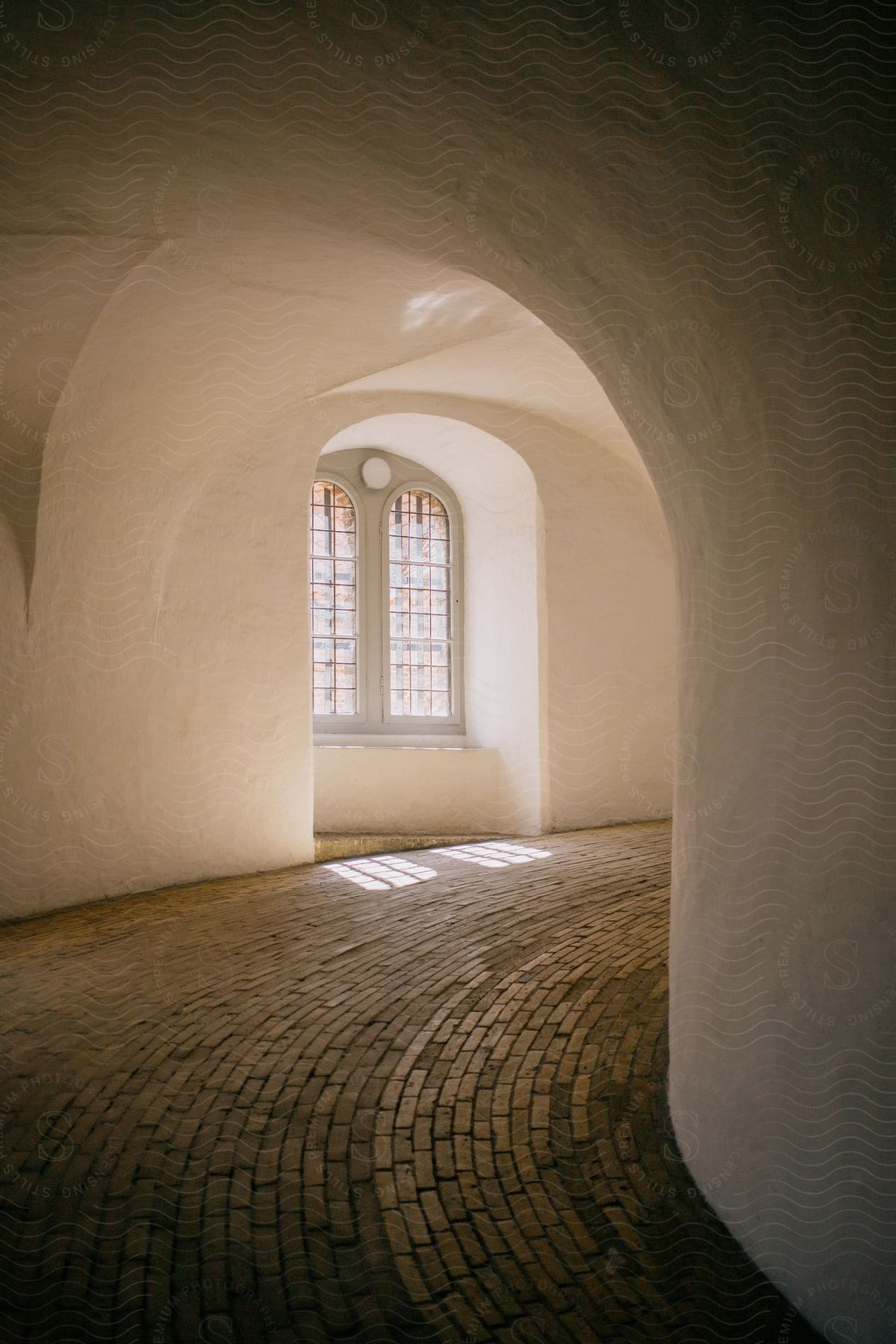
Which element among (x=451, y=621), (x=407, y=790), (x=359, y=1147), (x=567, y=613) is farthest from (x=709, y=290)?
(x=451, y=621)

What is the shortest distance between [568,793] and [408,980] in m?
A: 6.28

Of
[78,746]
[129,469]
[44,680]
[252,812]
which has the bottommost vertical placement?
[252,812]

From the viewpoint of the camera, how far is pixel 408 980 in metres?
5.96

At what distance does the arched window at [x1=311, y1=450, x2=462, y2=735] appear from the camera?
12930 millimetres

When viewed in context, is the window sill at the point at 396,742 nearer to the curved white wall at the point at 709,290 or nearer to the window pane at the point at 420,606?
the window pane at the point at 420,606

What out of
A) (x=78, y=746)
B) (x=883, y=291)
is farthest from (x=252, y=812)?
(x=883, y=291)

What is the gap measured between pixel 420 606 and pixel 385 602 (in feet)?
1.60

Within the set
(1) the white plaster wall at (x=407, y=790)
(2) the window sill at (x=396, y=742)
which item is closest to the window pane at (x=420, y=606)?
(2) the window sill at (x=396, y=742)

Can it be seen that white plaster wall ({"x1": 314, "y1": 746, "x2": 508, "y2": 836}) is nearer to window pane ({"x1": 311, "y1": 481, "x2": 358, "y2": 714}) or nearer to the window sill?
the window sill

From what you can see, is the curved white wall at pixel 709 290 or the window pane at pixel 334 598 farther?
the window pane at pixel 334 598

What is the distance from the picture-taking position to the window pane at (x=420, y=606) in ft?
43.6

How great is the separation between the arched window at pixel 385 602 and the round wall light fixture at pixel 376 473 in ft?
0.24

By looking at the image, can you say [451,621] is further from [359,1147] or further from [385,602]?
[359,1147]

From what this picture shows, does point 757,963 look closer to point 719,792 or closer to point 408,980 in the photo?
point 719,792
